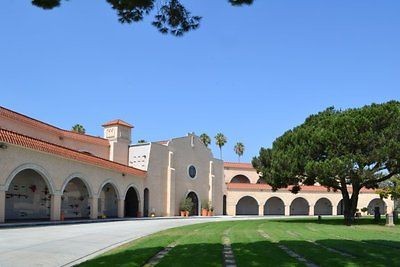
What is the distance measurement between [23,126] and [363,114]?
81.7ft

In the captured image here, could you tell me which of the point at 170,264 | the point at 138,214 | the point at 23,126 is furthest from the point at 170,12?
the point at 138,214

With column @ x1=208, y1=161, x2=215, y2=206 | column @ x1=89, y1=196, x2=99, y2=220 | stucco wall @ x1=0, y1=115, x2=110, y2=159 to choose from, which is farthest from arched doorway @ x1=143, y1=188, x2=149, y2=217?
column @ x1=208, y1=161, x2=215, y2=206

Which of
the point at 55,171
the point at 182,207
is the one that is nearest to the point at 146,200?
the point at 182,207

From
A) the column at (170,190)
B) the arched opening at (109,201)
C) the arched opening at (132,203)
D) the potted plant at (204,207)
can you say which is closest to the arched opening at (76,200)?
the arched opening at (109,201)

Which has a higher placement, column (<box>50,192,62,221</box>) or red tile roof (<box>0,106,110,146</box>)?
red tile roof (<box>0,106,110,146</box>)

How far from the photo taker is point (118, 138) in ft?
167

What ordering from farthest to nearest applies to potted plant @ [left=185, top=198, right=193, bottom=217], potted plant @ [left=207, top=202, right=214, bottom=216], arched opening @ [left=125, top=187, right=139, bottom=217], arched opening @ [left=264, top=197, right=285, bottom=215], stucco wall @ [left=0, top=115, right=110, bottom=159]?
arched opening @ [left=264, top=197, right=285, bottom=215] < potted plant @ [left=207, top=202, right=214, bottom=216] < potted plant @ [left=185, top=198, right=193, bottom=217] < arched opening @ [left=125, top=187, right=139, bottom=217] < stucco wall @ [left=0, top=115, right=110, bottom=159]

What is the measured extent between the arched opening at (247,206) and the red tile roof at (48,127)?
1118 inches

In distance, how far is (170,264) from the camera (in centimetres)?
1166

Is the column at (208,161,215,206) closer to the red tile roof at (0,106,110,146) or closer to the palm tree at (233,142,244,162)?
the red tile roof at (0,106,110,146)

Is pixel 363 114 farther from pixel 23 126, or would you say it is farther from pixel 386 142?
pixel 23 126

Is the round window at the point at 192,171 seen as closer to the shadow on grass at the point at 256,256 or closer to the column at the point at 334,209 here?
the column at the point at 334,209

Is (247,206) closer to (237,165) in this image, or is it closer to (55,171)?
(237,165)

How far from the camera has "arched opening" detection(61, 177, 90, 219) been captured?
38.6 meters
